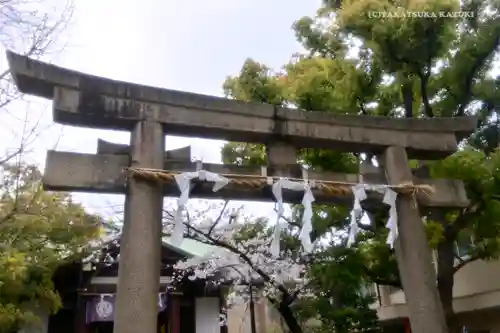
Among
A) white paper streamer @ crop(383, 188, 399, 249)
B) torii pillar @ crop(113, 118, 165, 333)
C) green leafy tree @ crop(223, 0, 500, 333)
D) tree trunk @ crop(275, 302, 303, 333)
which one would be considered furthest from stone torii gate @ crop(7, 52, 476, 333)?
tree trunk @ crop(275, 302, 303, 333)

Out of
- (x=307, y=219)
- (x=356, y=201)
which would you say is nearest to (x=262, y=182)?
(x=307, y=219)

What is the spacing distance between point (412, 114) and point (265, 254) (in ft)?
22.9

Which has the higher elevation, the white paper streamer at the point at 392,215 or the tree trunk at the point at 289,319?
the white paper streamer at the point at 392,215

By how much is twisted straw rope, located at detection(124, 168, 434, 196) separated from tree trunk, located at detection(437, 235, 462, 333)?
3398 mm

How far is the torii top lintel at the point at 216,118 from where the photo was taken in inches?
219

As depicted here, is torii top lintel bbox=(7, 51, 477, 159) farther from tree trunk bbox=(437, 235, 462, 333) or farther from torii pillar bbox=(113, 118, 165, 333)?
tree trunk bbox=(437, 235, 462, 333)

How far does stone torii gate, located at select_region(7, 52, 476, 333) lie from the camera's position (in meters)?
5.27

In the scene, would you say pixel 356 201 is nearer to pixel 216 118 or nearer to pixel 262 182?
pixel 262 182

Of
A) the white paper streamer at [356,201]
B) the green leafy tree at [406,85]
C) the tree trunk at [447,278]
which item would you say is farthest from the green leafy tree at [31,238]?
the tree trunk at [447,278]

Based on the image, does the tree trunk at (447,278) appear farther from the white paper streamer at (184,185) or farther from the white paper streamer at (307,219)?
the white paper streamer at (184,185)

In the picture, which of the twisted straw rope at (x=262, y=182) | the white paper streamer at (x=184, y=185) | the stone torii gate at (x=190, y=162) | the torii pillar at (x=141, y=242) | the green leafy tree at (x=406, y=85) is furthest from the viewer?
the green leafy tree at (x=406, y=85)

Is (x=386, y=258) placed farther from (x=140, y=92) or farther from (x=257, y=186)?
(x=140, y=92)

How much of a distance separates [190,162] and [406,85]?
5.97 meters

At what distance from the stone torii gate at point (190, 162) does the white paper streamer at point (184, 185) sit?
0.52 ft
